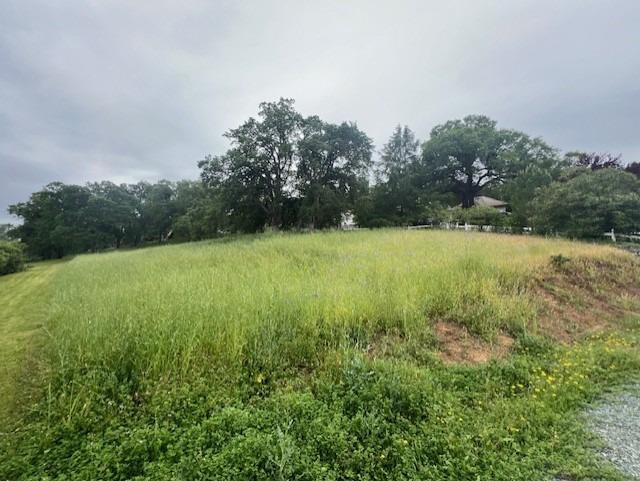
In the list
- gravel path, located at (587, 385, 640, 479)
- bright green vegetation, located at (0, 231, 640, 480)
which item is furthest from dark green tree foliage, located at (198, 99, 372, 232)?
gravel path, located at (587, 385, 640, 479)

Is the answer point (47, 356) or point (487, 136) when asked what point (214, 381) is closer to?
point (47, 356)

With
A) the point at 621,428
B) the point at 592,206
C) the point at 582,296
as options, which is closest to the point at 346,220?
the point at 592,206

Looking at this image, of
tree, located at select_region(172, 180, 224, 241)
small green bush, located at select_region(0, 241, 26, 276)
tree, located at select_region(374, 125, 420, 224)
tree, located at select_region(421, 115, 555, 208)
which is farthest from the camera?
tree, located at select_region(421, 115, 555, 208)

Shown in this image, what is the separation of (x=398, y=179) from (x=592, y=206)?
16317 mm

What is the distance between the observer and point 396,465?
191 centimetres

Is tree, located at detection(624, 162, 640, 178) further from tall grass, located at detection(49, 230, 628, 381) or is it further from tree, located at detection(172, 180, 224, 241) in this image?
tree, located at detection(172, 180, 224, 241)

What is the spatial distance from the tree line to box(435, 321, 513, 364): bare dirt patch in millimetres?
14132

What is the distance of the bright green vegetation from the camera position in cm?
188

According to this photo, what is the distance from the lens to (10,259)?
17.1m

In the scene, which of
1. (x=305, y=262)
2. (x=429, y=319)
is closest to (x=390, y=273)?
(x=429, y=319)

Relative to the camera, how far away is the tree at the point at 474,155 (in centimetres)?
2899

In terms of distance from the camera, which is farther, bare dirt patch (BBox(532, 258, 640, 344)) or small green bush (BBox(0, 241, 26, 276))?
small green bush (BBox(0, 241, 26, 276))

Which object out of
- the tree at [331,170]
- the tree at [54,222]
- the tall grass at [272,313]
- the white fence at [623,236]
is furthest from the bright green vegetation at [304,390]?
the tree at [54,222]

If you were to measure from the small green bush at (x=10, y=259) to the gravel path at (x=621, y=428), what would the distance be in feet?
83.2
